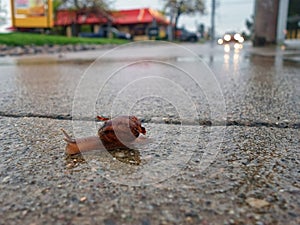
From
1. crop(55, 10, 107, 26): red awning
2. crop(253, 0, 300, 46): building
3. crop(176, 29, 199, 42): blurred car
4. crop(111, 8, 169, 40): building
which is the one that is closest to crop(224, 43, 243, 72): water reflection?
crop(253, 0, 300, 46): building

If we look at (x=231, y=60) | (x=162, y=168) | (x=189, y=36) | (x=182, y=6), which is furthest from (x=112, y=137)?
(x=182, y=6)

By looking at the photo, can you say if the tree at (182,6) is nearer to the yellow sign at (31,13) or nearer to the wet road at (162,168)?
the yellow sign at (31,13)

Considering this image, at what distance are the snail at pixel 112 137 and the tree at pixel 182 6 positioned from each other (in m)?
30.2

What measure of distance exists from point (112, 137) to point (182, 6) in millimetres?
31726

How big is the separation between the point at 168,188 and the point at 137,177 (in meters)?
0.08

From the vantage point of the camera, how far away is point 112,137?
0.78 metres

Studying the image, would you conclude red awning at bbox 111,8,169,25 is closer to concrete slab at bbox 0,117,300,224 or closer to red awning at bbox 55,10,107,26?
red awning at bbox 55,10,107,26

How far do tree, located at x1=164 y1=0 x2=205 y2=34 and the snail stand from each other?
30.2 m

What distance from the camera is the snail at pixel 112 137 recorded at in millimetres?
774

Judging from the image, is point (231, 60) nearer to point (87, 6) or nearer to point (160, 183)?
point (160, 183)

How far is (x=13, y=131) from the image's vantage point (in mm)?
1022

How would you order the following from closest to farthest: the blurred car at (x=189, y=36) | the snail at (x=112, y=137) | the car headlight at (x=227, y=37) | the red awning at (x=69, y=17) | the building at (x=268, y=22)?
the snail at (x=112, y=137) → the building at (x=268, y=22) → the car headlight at (x=227, y=37) → the red awning at (x=69, y=17) → the blurred car at (x=189, y=36)

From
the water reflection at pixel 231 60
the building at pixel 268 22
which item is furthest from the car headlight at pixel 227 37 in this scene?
the water reflection at pixel 231 60

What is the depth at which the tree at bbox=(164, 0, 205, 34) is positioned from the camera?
30.4m
